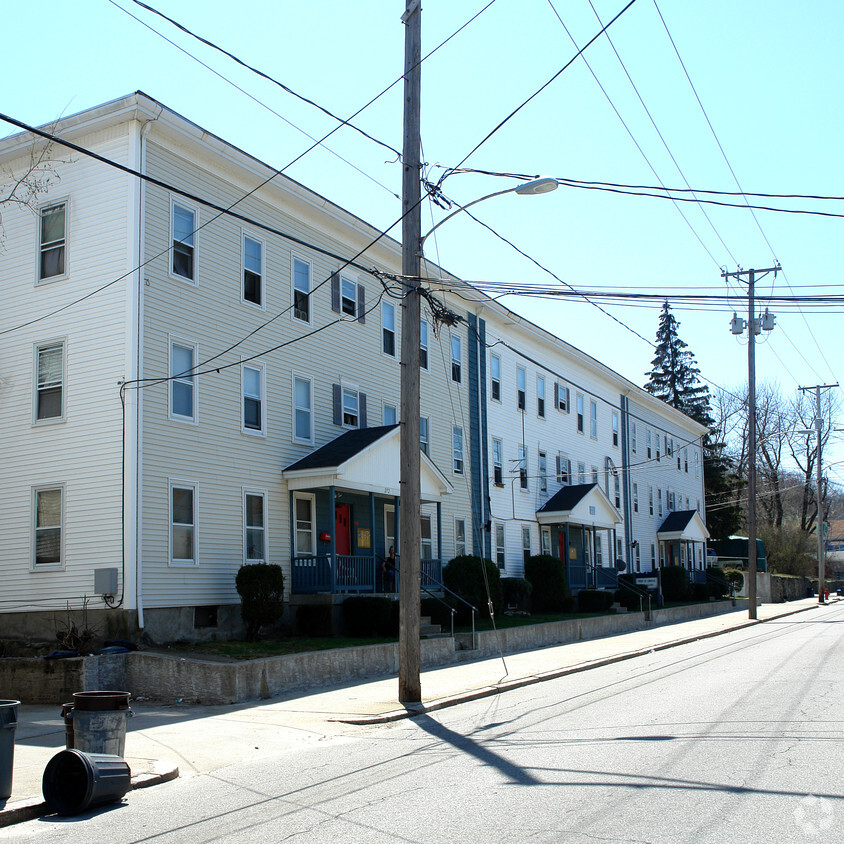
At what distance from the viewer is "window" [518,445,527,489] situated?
115 ft

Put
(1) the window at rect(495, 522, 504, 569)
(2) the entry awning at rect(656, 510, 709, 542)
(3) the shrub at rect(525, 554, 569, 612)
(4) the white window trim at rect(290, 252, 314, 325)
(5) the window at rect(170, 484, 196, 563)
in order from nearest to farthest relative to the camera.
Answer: (5) the window at rect(170, 484, 196, 563) < (4) the white window trim at rect(290, 252, 314, 325) < (1) the window at rect(495, 522, 504, 569) < (3) the shrub at rect(525, 554, 569, 612) < (2) the entry awning at rect(656, 510, 709, 542)

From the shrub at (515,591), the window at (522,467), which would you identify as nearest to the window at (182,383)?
the shrub at (515,591)

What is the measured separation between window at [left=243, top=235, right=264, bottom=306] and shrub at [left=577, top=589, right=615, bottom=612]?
18541 millimetres

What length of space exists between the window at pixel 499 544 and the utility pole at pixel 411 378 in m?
18.8

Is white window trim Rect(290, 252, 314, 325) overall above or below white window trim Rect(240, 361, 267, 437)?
above

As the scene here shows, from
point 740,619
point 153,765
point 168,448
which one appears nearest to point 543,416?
point 740,619

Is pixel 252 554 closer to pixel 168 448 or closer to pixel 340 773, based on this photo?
pixel 168 448

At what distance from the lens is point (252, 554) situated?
68.6 ft

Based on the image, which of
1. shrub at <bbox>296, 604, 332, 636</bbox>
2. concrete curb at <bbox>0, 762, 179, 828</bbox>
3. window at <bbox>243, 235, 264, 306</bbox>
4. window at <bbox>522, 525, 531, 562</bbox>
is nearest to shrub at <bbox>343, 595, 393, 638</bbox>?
shrub at <bbox>296, 604, 332, 636</bbox>

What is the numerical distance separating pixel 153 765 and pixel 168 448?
33.0 ft

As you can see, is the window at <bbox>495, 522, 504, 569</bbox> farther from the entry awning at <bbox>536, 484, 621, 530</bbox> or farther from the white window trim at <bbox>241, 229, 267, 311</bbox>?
the white window trim at <bbox>241, 229, 267, 311</bbox>

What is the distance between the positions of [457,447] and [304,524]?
352 inches

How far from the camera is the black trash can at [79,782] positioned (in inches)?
311

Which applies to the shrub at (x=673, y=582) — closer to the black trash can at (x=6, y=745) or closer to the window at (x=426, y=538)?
the window at (x=426, y=538)
